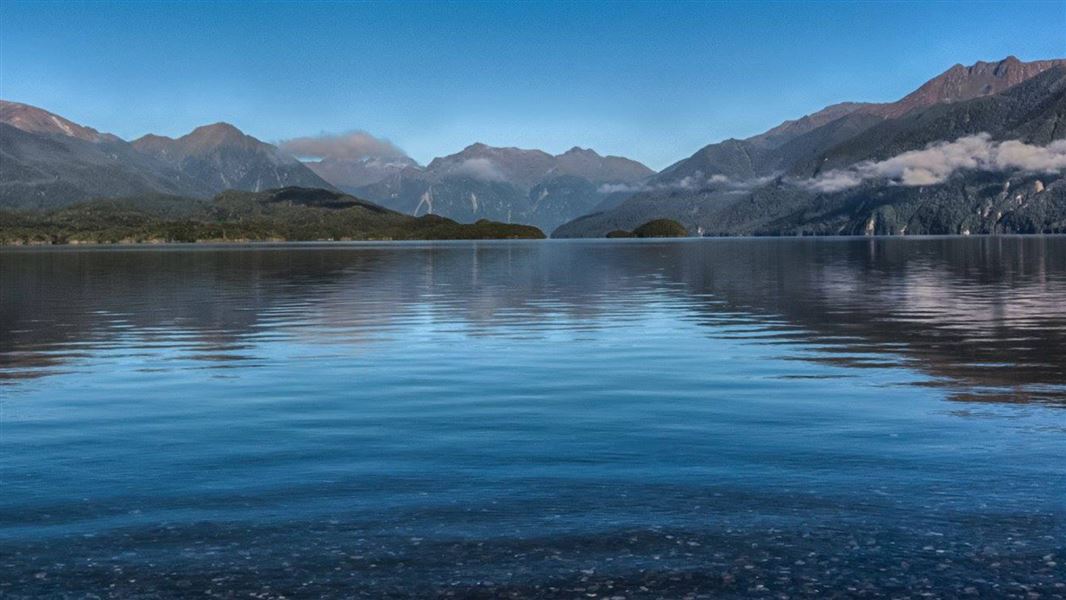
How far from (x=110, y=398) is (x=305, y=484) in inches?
618

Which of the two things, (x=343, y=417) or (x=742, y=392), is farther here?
(x=742, y=392)

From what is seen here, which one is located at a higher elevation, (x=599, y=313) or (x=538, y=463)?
(x=599, y=313)

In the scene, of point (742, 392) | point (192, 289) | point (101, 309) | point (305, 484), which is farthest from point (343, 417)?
point (192, 289)

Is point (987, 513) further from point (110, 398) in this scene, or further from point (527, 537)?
point (110, 398)

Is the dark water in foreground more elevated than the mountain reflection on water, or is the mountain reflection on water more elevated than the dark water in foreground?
the mountain reflection on water

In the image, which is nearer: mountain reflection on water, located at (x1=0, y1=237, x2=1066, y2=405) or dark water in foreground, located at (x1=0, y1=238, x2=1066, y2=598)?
dark water in foreground, located at (x1=0, y1=238, x2=1066, y2=598)

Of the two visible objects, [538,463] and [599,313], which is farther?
[599,313]

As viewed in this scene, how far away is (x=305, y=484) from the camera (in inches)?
841

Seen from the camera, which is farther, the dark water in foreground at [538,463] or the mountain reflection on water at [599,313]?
the mountain reflection on water at [599,313]

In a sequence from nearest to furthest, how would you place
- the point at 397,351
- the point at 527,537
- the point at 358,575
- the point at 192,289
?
the point at 358,575 < the point at 527,537 < the point at 397,351 < the point at 192,289

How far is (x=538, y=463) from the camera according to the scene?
2305 centimetres

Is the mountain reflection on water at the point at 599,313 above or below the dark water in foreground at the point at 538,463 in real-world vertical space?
above

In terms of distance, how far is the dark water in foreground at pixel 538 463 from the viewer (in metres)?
15.8

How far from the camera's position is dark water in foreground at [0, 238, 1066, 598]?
51.9 ft
